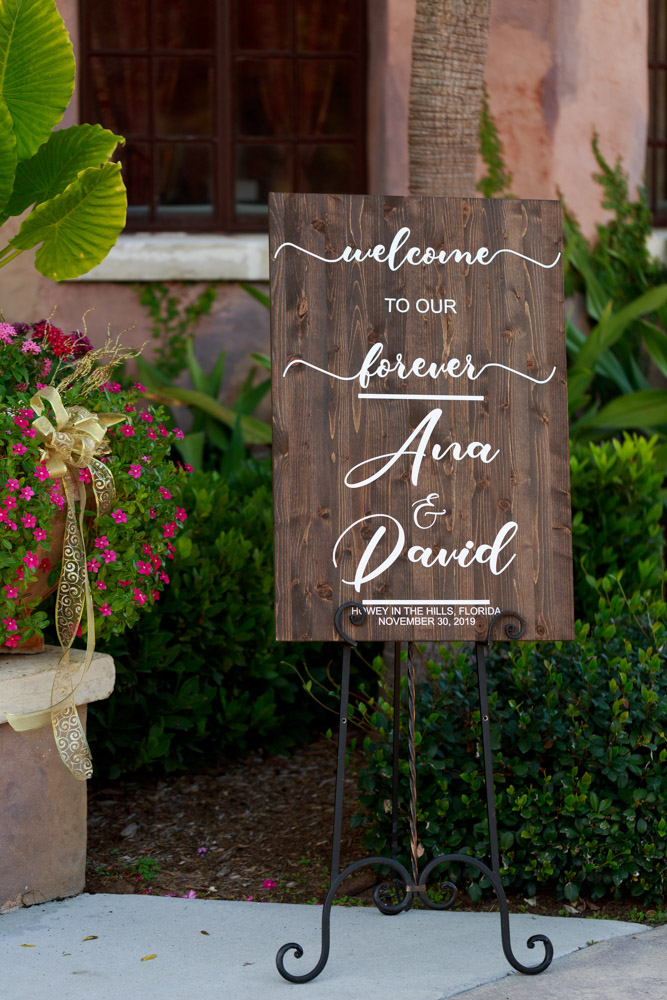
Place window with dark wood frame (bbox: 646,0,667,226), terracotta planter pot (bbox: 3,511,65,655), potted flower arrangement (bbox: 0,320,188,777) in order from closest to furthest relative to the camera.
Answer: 1. potted flower arrangement (bbox: 0,320,188,777)
2. terracotta planter pot (bbox: 3,511,65,655)
3. window with dark wood frame (bbox: 646,0,667,226)

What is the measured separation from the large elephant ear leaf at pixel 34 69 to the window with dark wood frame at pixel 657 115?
4.30 meters

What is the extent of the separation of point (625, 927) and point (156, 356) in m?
3.76

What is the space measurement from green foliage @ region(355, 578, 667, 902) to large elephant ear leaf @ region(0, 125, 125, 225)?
1.92 m

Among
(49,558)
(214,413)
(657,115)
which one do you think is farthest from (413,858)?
(657,115)

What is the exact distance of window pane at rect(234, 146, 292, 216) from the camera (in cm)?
604

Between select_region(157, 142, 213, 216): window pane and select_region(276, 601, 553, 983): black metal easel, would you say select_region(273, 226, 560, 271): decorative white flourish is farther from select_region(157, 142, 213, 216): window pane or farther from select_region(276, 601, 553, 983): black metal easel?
select_region(157, 142, 213, 216): window pane

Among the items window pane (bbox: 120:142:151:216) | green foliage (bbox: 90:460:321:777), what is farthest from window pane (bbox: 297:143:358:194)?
green foliage (bbox: 90:460:321:777)

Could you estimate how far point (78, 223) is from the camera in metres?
3.31

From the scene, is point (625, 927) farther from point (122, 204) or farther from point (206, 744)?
point (122, 204)

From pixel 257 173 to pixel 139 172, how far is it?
0.64 meters

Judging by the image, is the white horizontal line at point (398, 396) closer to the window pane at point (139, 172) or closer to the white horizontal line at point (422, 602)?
the white horizontal line at point (422, 602)

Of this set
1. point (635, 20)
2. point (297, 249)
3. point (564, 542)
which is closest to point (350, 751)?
point (564, 542)

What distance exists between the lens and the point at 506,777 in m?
3.28

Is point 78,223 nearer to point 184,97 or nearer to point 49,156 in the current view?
point 49,156
